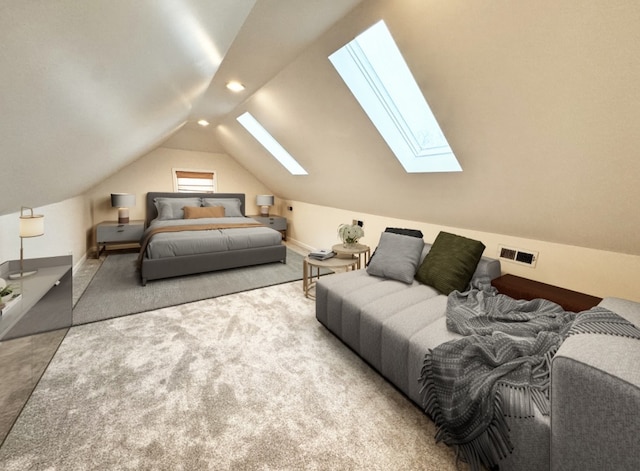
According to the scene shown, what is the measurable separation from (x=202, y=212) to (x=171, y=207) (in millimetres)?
555

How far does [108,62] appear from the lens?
1.15 metres

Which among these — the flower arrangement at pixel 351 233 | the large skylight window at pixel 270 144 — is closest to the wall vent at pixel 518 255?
the flower arrangement at pixel 351 233

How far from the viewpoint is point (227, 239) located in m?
3.78

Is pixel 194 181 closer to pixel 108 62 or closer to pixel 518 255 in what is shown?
pixel 108 62

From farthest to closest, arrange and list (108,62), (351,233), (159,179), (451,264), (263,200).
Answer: (263,200) → (159,179) → (351,233) → (451,264) → (108,62)

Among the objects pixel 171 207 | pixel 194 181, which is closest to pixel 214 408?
pixel 171 207

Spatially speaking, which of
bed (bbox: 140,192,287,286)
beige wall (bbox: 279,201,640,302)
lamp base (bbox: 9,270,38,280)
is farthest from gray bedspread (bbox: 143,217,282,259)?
beige wall (bbox: 279,201,640,302)

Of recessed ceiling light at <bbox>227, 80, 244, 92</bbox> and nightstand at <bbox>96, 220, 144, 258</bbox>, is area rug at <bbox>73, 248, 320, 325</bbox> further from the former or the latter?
recessed ceiling light at <bbox>227, 80, 244, 92</bbox>

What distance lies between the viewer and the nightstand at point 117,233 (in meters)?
4.28

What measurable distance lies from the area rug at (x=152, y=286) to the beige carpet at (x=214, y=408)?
1.14 ft

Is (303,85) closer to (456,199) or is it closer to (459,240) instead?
(456,199)

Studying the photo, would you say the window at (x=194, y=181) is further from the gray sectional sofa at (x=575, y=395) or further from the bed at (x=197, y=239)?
the gray sectional sofa at (x=575, y=395)

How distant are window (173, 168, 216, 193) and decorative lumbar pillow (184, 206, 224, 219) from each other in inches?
32.7

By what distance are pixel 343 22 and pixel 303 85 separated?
31.6 inches
